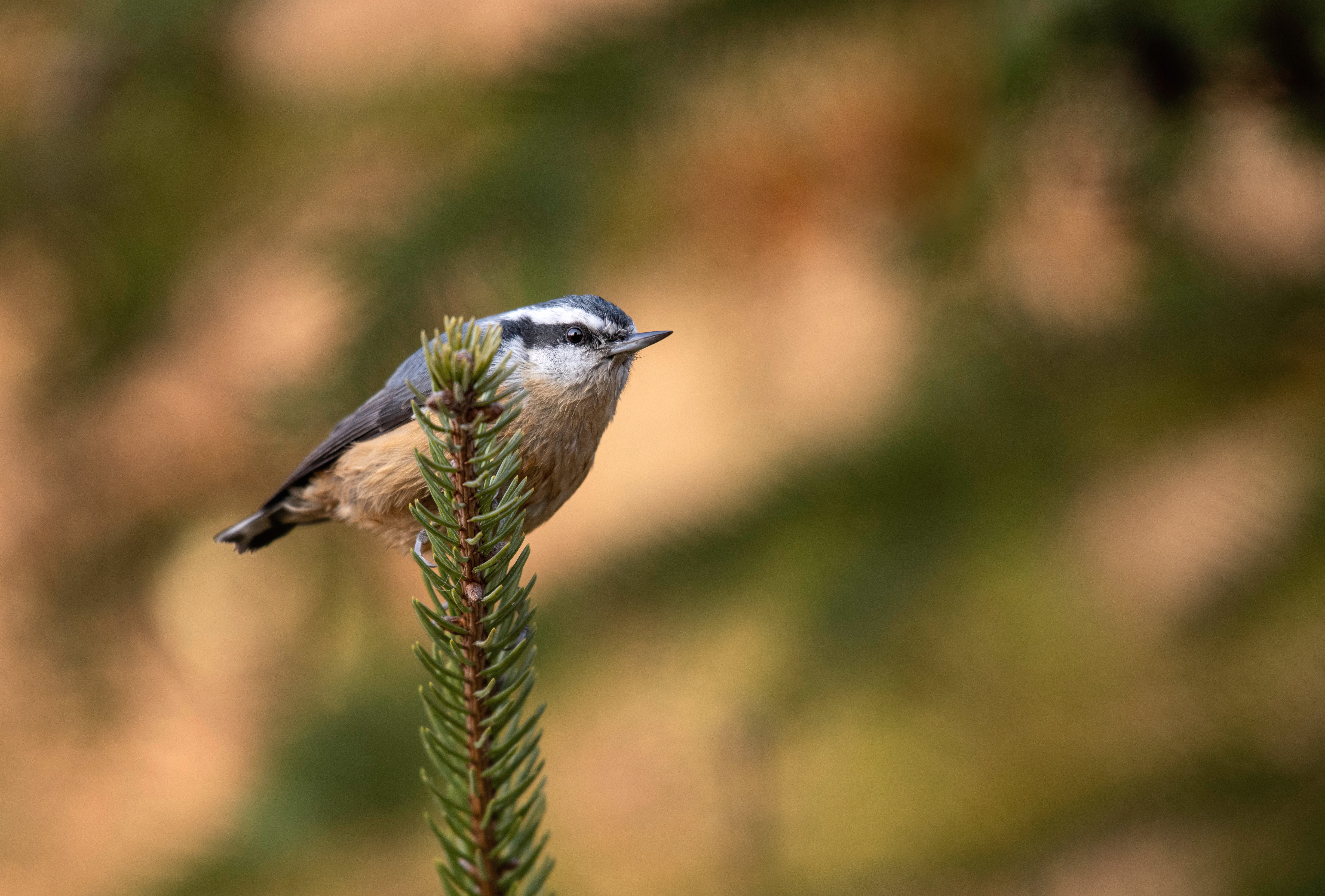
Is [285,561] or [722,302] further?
[722,302]

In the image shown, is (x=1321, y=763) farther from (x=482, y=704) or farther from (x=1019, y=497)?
(x=482, y=704)

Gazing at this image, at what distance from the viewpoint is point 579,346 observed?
1.63m

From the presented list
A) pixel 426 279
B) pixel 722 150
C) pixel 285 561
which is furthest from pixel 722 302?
pixel 285 561

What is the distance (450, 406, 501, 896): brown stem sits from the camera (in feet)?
2.50

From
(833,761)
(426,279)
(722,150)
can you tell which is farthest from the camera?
(833,761)

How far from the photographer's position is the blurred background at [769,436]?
4.50ft

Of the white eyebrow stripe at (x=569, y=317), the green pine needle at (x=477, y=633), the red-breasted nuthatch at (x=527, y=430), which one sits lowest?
the green pine needle at (x=477, y=633)

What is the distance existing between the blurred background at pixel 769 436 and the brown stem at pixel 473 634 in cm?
58

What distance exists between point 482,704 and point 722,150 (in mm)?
1249

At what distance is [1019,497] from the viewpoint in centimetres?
157

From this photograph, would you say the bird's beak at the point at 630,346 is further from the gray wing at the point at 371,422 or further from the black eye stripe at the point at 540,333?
the gray wing at the point at 371,422

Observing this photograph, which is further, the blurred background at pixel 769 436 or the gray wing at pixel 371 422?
the gray wing at pixel 371 422

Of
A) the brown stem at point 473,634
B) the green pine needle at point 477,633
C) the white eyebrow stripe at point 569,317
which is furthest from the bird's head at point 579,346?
the brown stem at point 473,634

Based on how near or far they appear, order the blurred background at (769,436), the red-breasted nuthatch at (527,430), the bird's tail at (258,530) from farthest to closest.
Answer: the bird's tail at (258,530), the red-breasted nuthatch at (527,430), the blurred background at (769,436)
